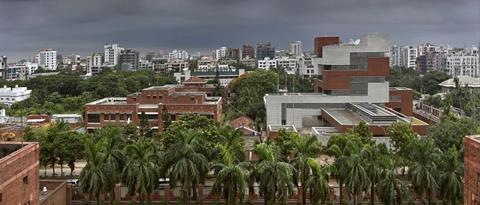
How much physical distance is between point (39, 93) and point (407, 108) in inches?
2434

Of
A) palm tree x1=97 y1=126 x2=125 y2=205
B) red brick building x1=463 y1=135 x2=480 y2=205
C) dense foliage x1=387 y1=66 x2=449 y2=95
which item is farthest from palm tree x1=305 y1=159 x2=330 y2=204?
dense foliage x1=387 y1=66 x2=449 y2=95

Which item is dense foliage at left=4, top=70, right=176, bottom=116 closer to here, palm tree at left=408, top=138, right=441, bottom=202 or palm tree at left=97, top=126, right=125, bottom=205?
palm tree at left=97, top=126, right=125, bottom=205

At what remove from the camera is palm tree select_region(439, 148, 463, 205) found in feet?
76.5

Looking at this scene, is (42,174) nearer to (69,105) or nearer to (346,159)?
(346,159)

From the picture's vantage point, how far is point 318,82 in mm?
58438

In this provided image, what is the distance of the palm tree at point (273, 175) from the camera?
22328mm

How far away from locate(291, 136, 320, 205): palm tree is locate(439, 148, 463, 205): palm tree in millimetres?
5930

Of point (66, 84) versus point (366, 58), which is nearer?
point (366, 58)

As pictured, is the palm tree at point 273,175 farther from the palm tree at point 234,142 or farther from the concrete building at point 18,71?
the concrete building at point 18,71

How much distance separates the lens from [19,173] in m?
17.1

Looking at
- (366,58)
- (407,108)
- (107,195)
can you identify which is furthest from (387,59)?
(107,195)

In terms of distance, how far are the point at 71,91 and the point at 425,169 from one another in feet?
264

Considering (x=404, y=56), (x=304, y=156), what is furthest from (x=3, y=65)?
(x=304, y=156)

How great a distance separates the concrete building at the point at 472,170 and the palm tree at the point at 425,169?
6.95 metres
